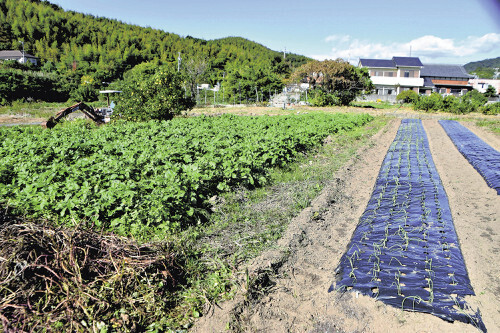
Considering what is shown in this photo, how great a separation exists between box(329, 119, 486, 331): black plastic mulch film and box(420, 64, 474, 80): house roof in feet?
168

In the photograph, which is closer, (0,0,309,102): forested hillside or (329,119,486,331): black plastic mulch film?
(329,119,486,331): black plastic mulch film

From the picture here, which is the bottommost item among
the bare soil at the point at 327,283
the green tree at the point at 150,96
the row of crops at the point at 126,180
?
the bare soil at the point at 327,283

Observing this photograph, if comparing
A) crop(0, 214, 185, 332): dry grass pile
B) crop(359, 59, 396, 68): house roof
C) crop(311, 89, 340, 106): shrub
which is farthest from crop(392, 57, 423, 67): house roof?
crop(0, 214, 185, 332): dry grass pile

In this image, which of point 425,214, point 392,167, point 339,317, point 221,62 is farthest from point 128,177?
point 221,62

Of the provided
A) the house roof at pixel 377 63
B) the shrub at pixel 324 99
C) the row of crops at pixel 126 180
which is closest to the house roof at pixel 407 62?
the house roof at pixel 377 63

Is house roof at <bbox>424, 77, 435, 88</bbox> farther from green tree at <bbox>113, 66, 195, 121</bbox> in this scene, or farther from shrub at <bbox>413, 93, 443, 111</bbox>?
green tree at <bbox>113, 66, 195, 121</bbox>

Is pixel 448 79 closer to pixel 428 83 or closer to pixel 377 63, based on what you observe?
pixel 428 83

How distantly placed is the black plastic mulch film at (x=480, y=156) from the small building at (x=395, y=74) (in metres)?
32.8

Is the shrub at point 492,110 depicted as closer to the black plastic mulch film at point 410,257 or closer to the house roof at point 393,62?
the house roof at point 393,62

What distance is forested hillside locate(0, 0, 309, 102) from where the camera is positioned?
50125 mm

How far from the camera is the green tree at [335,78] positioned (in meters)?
30.1

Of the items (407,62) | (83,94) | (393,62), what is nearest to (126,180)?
(83,94)

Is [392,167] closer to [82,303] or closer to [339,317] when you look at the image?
[339,317]

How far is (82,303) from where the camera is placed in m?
2.64
